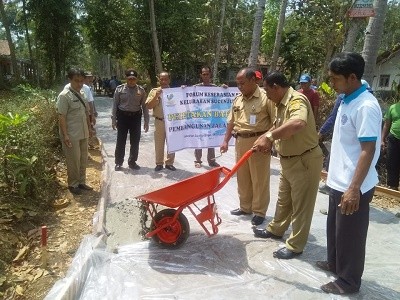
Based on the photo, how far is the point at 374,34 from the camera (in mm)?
6441

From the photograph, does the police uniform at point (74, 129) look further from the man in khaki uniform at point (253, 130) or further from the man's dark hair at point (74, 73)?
the man in khaki uniform at point (253, 130)

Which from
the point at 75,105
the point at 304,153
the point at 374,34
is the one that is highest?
the point at 374,34

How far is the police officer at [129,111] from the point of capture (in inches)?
249

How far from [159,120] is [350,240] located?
173 inches

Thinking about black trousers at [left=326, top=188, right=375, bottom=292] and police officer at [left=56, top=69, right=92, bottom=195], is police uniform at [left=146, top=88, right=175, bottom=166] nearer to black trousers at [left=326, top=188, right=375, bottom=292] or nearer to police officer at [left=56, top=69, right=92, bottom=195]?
police officer at [left=56, top=69, right=92, bottom=195]

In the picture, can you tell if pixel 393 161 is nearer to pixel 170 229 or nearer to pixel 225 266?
pixel 225 266

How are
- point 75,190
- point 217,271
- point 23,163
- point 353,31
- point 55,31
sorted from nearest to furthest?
point 217,271 < point 23,163 < point 75,190 < point 353,31 < point 55,31

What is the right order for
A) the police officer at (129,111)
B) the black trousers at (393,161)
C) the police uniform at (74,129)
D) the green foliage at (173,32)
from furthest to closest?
the green foliage at (173,32) < the police officer at (129,111) < the black trousers at (393,161) < the police uniform at (74,129)

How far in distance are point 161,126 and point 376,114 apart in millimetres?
4496

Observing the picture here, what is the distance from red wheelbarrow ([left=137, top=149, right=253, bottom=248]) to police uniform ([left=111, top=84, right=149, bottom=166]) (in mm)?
3101

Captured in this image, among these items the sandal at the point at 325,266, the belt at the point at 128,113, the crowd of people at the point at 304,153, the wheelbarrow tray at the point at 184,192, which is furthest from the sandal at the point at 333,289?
the belt at the point at 128,113

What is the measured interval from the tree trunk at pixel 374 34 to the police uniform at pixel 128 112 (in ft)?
13.6

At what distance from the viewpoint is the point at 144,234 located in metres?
3.86

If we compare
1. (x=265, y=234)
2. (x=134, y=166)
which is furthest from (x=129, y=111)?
(x=265, y=234)
